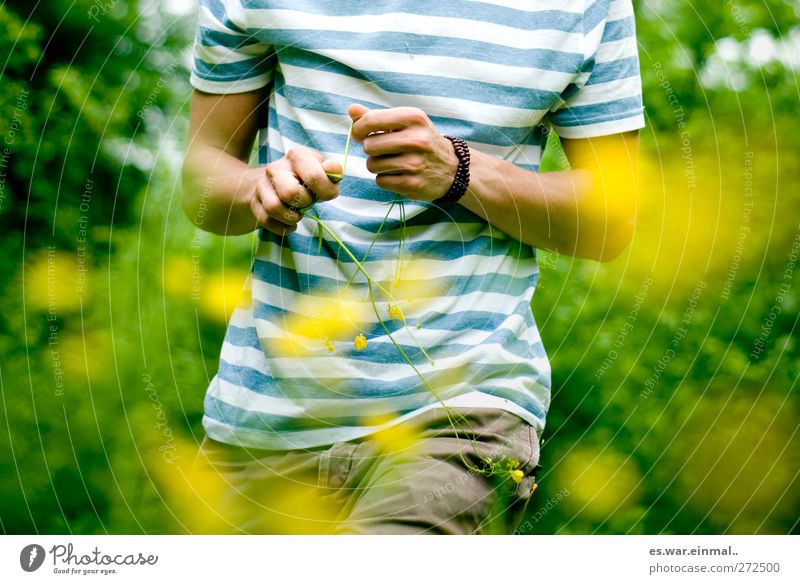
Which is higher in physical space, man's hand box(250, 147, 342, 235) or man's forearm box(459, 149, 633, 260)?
man's hand box(250, 147, 342, 235)

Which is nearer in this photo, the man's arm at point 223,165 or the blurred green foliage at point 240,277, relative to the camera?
the man's arm at point 223,165

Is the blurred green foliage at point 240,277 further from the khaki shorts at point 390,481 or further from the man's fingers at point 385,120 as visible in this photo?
the man's fingers at point 385,120

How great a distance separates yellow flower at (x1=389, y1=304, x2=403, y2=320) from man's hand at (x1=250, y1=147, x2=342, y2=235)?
4.4 inches

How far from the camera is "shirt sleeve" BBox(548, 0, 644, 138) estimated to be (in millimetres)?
878

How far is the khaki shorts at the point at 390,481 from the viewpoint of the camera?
793mm

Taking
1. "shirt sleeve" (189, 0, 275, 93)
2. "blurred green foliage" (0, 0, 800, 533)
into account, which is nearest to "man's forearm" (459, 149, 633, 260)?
"shirt sleeve" (189, 0, 275, 93)

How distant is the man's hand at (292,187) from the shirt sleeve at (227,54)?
14 centimetres

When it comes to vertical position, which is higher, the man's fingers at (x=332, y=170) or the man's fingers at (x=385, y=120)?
the man's fingers at (x=385, y=120)

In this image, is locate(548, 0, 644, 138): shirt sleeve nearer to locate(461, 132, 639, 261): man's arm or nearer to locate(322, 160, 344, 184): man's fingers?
locate(461, 132, 639, 261): man's arm

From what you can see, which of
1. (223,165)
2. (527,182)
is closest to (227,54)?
(223,165)

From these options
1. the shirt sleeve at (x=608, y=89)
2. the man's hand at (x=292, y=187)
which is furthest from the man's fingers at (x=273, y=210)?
the shirt sleeve at (x=608, y=89)

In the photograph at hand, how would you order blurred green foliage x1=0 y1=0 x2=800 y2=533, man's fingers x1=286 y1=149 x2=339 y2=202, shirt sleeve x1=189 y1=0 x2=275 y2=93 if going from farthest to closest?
1. blurred green foliage x1=0 y1=0 x2=800 y2=533
2. shirt sleeve x1=189 y1=0 x2=275 y2=93
3. man's fingers x1=286 y1=149 x2=339 y2=202
